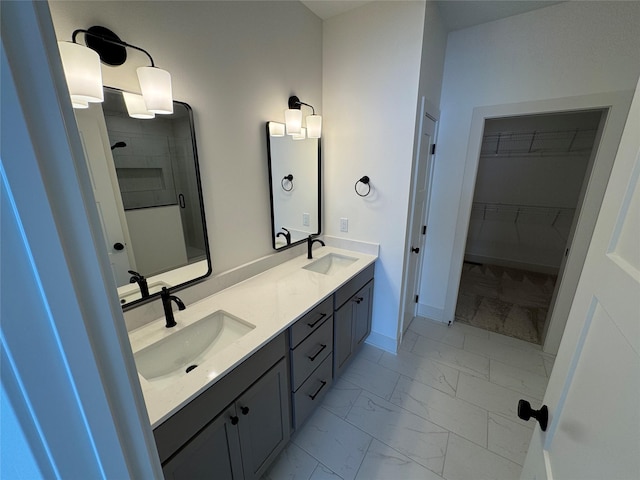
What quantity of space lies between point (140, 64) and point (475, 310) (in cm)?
348

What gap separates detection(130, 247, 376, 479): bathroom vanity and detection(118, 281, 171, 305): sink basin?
15 centimetres

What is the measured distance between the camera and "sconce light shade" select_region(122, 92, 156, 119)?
1.08 metres

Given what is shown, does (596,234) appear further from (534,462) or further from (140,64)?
(140,64)

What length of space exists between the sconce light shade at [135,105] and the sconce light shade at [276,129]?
0.74 meters

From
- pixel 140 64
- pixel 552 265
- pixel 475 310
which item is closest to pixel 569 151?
pixel 552 265

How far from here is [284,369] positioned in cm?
131

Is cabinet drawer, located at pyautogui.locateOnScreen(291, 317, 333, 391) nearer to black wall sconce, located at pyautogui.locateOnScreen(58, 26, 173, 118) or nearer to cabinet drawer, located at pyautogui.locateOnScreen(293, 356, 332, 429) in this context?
cabinet drawer, located at pyautogui.locateOnScreen(293, 356, 332, 429)

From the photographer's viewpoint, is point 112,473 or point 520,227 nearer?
point 112,473

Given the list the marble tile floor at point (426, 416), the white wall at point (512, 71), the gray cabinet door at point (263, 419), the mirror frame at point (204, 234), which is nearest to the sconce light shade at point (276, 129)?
the mirror frame at point (204, 234)

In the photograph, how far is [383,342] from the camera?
7.74 ft

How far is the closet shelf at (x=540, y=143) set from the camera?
334cm

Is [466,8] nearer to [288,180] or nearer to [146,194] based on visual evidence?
[288,180]

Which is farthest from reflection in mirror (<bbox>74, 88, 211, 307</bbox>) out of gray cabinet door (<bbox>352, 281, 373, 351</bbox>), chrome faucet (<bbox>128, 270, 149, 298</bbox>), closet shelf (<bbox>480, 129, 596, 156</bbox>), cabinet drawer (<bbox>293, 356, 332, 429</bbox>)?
closet shelf (<bbox>480, 129, 596, 156</bbox>)

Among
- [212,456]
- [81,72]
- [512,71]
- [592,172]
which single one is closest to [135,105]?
[81,72]
